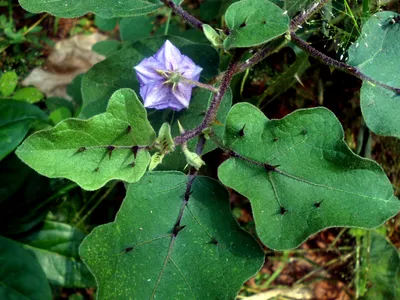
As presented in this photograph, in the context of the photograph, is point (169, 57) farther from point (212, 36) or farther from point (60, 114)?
point (60, 114)

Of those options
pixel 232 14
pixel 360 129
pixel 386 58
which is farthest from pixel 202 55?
pixel 360 129

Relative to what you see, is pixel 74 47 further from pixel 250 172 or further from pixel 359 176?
pixel 359 176

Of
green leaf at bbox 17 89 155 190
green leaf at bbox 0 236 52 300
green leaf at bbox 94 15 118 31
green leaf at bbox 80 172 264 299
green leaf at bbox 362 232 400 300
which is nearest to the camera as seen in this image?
green leaf at bbox 17 89 155 190

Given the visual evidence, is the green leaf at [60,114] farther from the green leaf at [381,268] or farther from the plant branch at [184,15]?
the green leaf at [381,268]

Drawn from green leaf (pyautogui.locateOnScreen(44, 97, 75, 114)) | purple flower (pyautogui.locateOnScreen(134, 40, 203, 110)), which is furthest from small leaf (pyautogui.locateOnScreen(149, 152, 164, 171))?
green leaf (pyautogui.locateOnScreen(44, 97, 75, 114))

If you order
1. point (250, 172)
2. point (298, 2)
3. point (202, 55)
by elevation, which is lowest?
point (250, 172)

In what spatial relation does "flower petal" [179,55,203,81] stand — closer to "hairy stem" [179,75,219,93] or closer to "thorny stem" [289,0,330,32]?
"hairy stem" [179,75,219,93]

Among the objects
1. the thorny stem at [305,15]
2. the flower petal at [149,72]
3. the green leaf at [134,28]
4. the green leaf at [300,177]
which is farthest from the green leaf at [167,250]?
the green leaf at [134,28]
